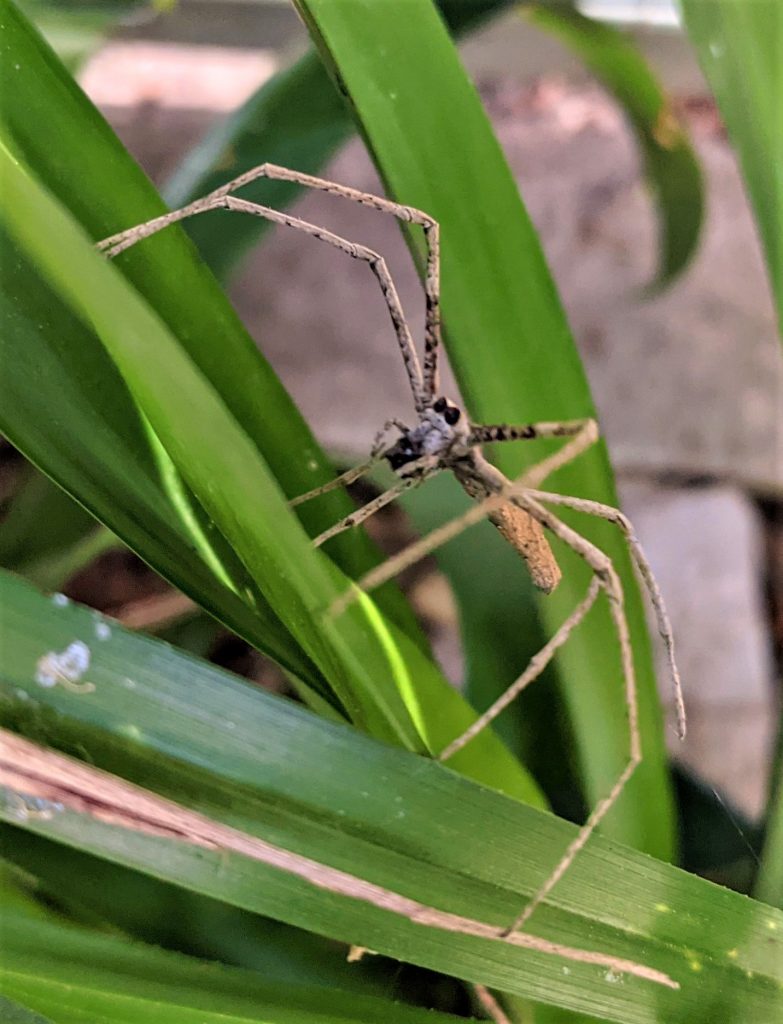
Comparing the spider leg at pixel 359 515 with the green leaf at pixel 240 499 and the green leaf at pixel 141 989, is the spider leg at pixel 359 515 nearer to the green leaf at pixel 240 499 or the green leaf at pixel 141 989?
the green leaf at pixel 240 499

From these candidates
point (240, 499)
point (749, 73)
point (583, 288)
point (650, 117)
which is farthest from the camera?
point (583, 288)

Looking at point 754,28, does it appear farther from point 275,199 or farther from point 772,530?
point 772,530

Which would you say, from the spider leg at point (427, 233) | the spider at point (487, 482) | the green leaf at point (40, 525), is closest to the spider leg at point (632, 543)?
the spider at point (487, 482)

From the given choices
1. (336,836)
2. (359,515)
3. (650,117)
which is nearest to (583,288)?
(650,117)

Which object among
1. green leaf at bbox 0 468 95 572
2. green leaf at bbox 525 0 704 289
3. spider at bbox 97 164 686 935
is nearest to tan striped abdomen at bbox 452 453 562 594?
spider at bbox 97 164 686 935

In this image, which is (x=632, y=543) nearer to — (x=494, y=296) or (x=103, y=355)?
(x=494, y=296)

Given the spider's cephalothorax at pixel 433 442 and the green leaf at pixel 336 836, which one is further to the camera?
the spider's cephalothorax at pixel 433 442
